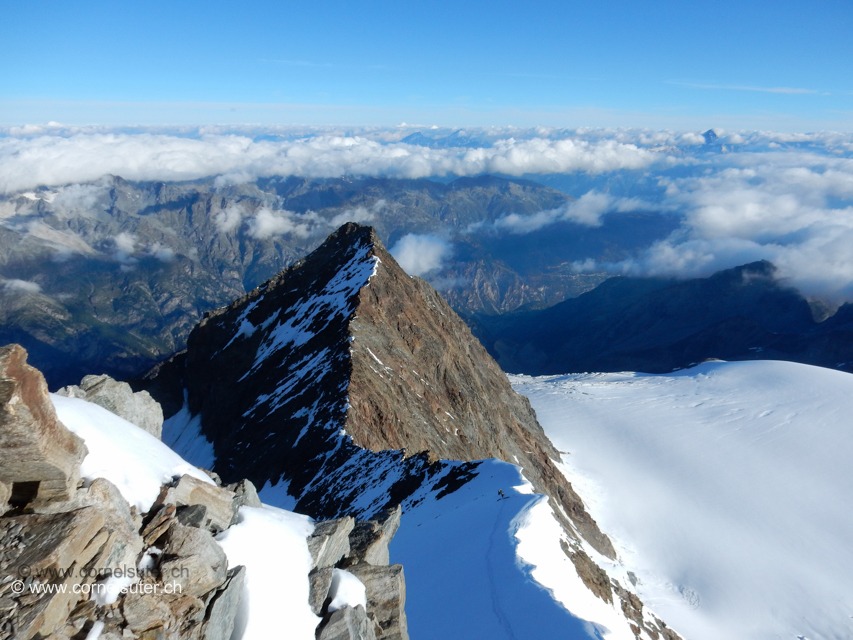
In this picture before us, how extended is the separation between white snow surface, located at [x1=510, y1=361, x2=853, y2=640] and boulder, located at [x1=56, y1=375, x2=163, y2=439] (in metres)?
51.8

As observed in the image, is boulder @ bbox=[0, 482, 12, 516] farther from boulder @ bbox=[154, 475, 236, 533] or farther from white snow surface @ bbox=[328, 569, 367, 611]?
white snow surface @ bbox=[328, 569, 367, 611]

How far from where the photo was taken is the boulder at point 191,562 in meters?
11.6

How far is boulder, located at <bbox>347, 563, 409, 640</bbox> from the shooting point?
16016mm

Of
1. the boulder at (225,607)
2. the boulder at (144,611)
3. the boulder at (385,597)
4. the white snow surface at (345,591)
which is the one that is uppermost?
the boulder at (144,611)

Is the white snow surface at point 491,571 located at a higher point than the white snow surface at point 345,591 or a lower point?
lower

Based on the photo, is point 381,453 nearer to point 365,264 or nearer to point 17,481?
point 17,481

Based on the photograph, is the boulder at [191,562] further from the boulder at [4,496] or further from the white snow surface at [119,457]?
the boulder at [4,496]

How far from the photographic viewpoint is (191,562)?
11.6 meters

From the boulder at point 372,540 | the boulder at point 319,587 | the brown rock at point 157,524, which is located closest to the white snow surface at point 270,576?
the boulder at point 319,587

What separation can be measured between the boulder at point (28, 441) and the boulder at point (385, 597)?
31.8ft

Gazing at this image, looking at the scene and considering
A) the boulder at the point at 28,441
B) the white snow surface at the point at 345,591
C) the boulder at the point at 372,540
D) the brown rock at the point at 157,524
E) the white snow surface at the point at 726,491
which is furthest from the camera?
the white snow surface at the point at 726,491

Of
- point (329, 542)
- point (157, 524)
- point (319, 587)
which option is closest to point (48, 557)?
point (157, 524)

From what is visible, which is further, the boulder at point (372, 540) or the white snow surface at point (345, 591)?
the boulder at point (372, 540)

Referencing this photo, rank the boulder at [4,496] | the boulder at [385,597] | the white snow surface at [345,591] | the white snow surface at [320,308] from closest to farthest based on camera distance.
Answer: the boulder at [4,496]
the white snow surface at [345,591]
the boulder at [385,597]
the white snow surface at [320,308]
